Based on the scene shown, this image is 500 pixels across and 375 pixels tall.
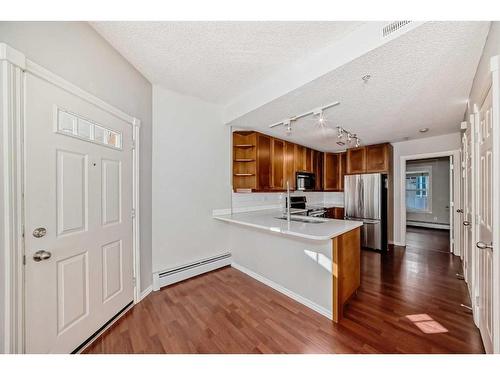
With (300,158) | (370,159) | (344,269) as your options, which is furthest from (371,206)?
(344,269)

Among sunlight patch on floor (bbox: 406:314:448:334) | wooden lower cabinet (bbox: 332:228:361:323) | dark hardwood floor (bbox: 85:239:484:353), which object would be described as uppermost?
wooden lower cabinet (bbox: 332:228:361:323)

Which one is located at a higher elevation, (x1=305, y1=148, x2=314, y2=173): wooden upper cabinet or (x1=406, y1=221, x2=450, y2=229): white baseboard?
(x1=305, y1=148, x2=314, y2=173): wooden upper cabinet

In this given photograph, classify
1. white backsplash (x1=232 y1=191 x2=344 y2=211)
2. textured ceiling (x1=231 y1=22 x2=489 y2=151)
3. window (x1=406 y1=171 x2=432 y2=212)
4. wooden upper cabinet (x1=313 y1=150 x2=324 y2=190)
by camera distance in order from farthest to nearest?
window (x1=406 y1=171 x2=432 y2=212), wooden upper cabinet (x1=313 y1=150 x2=324 y2=190), white backsplash (x1=232 y1=191 x2=344 y2=211), textured ceiling (x1=231 y1=22 x2=489 y2=151)

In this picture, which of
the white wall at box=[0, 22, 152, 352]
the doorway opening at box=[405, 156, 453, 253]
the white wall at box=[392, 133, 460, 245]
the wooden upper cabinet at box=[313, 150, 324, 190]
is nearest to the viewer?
the white wall at box=[0, 22, 152, 352]

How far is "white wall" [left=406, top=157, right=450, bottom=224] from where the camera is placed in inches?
237

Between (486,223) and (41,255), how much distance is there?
123 inches

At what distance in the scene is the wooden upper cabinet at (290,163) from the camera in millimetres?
3998

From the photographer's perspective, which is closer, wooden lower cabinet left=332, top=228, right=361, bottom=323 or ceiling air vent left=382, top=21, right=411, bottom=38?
ceiling air vent left=382, top=21, right=411, bottom=38

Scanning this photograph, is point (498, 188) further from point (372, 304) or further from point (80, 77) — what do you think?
point (80, 77)

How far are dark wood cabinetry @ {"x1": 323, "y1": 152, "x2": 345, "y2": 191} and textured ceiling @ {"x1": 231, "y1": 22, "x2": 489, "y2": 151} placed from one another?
4.83 ft

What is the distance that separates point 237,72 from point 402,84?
167 centimetres

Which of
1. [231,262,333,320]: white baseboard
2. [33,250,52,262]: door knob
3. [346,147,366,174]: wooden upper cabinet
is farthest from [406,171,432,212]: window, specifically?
[33,250,52,262]: door knob

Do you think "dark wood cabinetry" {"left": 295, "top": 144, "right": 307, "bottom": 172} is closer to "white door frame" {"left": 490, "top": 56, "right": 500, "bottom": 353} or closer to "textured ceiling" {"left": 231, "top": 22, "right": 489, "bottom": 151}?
"textured ceiling" {"left": 231, "top": 22, "right": 489, "bottom": 151}

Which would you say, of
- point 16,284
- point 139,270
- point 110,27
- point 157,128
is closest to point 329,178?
point 157,128
